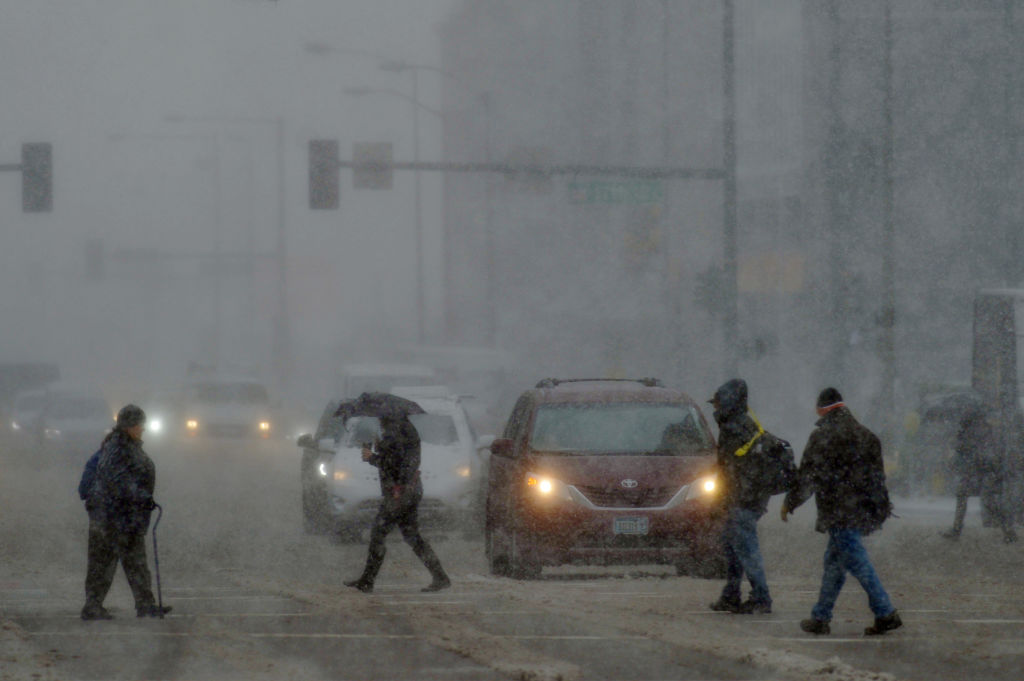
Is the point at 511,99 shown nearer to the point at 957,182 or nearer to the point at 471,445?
the point at 957,182

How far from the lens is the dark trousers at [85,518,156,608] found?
37.6ft

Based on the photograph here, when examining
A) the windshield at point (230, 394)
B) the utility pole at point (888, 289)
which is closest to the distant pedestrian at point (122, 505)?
the utility pole at point (888, 289)

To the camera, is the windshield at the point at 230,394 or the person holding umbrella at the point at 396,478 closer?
the person holding umbrella at the point at 396,478

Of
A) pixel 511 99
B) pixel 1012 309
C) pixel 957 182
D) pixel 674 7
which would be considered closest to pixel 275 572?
pixel 1012 309

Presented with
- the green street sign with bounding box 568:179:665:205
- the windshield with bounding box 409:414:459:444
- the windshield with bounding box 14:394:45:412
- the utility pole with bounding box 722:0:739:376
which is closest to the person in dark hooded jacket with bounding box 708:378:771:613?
the windshield with bounding box 409:414:459:444

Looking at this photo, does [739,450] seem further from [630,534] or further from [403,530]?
[403,530]

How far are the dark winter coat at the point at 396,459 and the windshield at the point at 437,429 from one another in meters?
6.30

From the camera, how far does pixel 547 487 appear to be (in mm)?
13883

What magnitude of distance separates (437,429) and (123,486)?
27.8 ft

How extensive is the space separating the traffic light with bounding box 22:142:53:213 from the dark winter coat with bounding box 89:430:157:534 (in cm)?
1567

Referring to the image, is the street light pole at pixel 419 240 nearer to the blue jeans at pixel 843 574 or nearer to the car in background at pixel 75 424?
the car in background at pixel 75 424

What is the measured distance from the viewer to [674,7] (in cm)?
5669

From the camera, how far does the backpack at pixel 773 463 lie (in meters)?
11.4

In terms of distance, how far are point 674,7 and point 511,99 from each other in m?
21.7
